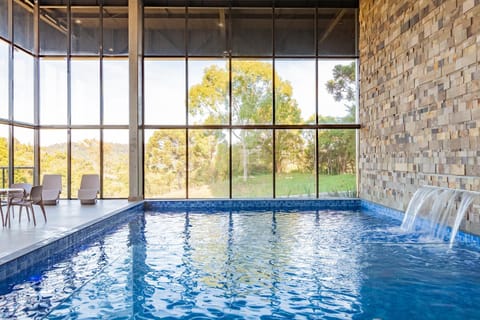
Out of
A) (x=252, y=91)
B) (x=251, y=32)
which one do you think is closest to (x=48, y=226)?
(x=252, y=91)

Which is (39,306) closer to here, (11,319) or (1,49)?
(11,319)

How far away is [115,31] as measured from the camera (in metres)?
10.5

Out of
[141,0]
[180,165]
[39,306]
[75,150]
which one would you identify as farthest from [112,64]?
[39,306]

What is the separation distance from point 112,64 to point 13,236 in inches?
251

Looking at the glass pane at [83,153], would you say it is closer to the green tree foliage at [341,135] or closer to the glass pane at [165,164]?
the glass pane at [165,164]

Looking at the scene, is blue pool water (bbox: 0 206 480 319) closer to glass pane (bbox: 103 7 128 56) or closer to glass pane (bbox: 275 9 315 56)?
glass pane (bbox: 275 9 315 56)

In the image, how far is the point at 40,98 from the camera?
34.4ft

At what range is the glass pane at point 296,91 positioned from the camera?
10.6 m

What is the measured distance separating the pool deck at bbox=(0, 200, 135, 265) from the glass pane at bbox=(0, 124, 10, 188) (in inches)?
50.4

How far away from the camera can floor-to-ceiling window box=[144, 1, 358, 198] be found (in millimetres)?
10500

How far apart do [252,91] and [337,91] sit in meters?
2.30

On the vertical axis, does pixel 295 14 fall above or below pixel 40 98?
above

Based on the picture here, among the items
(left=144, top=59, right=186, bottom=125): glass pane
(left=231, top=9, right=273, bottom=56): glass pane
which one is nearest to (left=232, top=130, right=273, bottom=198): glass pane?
(left=144, top=59, right=186, bottom=125): glass pane

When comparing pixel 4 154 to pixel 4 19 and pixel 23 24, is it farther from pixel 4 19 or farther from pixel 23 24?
pixel 23 24
